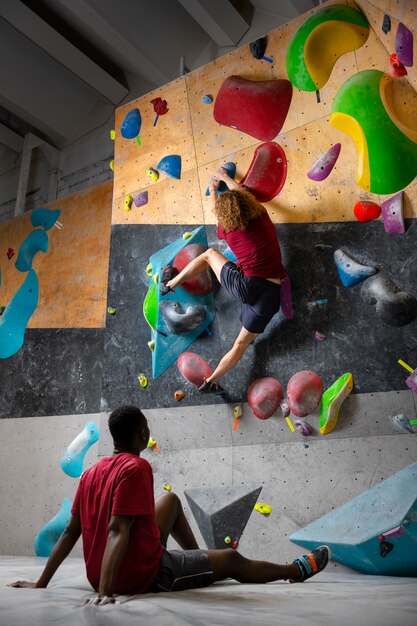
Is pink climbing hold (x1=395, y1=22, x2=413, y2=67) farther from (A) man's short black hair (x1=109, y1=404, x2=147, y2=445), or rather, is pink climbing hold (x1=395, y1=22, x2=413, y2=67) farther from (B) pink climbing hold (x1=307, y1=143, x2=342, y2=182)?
(A) man's short black hair (x1=109, y1=404, x2=147, y2=445)

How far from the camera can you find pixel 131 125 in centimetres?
421

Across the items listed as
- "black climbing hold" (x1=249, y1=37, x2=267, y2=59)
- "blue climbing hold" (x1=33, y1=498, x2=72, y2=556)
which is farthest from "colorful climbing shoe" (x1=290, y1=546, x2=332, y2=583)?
"black climbing hold" (x1=249, y1=37, x2=267, y2=59)

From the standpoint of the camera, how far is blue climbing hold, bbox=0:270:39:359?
511 cm

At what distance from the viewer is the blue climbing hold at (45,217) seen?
5332 millimetres

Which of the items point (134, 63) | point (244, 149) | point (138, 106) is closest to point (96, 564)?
point (244, 149)

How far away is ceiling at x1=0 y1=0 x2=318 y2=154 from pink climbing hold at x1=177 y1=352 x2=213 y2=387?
2.59 metres

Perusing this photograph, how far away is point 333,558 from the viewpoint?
2.75 m

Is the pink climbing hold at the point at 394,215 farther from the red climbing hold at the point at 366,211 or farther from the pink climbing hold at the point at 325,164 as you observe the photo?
the pink climbing hold at the point at 325,164

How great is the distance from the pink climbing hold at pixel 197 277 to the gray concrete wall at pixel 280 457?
2.44 feet

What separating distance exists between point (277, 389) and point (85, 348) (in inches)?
82.0

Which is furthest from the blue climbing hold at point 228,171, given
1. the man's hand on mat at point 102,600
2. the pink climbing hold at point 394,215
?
the man's hand on mat at point 102,600

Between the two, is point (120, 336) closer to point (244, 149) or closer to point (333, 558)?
point (244, 149)

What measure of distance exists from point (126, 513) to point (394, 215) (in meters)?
2.10

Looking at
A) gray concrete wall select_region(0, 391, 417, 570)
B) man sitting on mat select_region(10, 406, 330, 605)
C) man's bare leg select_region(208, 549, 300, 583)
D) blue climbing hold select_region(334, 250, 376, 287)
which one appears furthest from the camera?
blue climbing hold select_region(334, 250, 376, 287)
